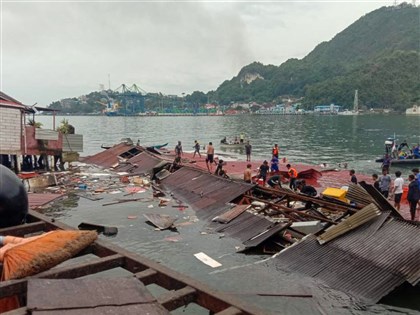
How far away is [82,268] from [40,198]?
17.5 metres

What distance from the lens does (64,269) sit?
4.36 metres

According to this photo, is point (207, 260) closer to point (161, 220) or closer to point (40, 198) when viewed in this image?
point (161, 220)

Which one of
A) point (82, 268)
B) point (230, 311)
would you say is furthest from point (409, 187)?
point (82, 268)

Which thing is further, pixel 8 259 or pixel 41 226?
pixel 41 226

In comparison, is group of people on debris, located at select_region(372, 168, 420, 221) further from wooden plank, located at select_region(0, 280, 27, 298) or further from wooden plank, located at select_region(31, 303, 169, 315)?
wooden plank, located at select_region(0, 280, 27, 298)

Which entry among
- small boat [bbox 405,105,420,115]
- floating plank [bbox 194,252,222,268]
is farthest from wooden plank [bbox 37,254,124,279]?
small boat [bbox 405,105,420,115]

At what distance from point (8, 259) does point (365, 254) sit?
8924 millimetres

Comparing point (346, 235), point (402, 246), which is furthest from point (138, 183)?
point (402, 246)

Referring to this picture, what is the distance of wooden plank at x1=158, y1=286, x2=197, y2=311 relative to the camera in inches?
143

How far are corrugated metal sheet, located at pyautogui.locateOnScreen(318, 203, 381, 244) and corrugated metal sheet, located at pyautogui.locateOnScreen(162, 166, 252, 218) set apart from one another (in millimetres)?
5781

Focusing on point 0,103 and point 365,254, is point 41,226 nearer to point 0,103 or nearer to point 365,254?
point 365,254

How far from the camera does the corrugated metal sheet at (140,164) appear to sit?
95.2 feet

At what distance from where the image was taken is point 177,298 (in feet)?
12.3

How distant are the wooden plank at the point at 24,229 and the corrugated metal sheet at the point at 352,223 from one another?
26.4 ft
